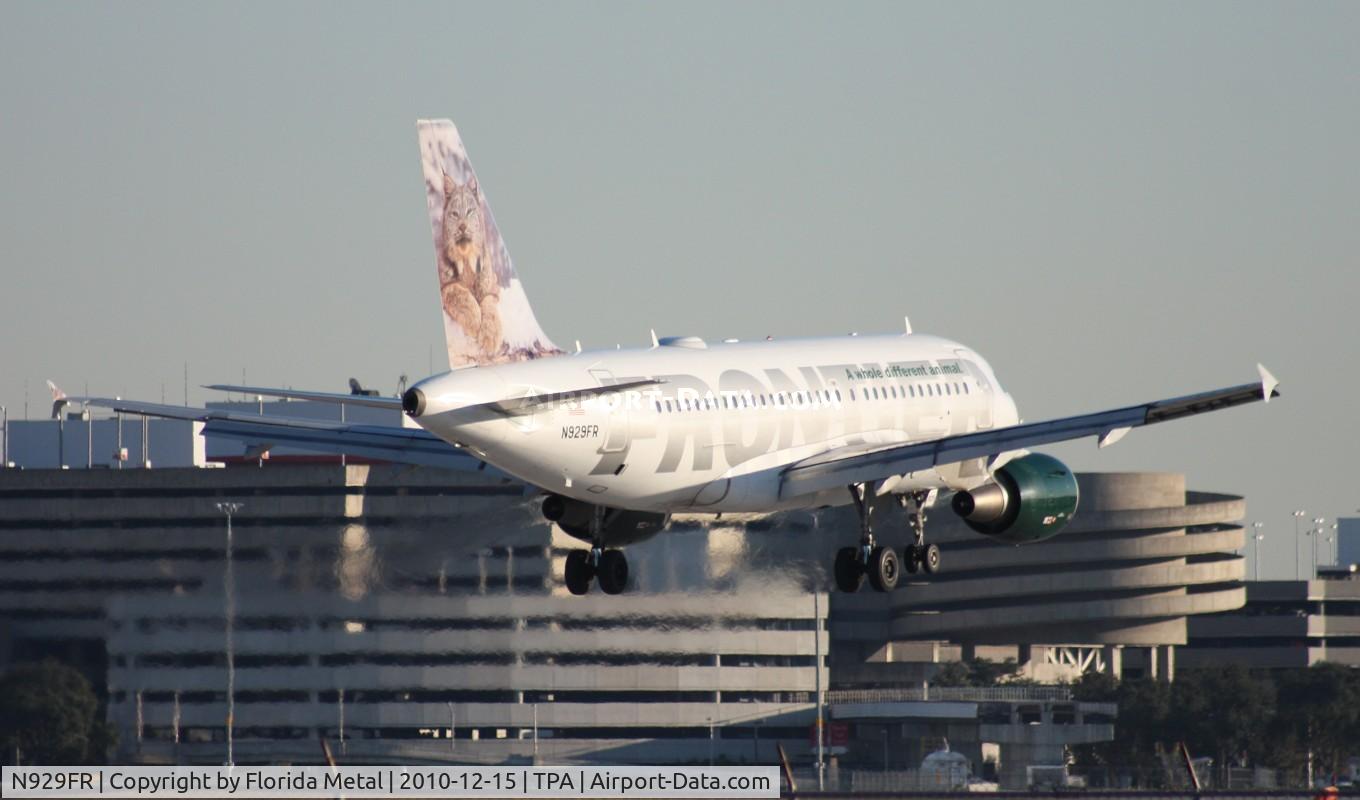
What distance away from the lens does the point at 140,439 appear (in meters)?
175

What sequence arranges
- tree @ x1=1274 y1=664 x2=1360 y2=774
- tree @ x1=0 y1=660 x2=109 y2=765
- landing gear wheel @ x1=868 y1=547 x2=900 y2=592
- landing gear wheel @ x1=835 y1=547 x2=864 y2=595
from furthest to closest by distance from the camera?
tree @ x1=1274 y1=664 x2=1360 y2=774, tree @ x1=0 y1=660 x2=109 y2=765, landing gear wheel @ x1=835 y1=547 x2=864 y2=595, landing gear wheel @ x1=868 y1=547 x2=900 y2=592

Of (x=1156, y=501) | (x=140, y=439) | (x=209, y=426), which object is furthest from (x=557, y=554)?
(x=140, y=439)

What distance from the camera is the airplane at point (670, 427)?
45250mm

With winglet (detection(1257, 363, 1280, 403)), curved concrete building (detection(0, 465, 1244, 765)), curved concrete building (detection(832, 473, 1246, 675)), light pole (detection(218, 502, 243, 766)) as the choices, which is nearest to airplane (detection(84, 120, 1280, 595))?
winglet (detection(1257, 363, 1280, 403))

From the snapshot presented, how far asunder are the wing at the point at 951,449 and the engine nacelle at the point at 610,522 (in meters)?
3.34

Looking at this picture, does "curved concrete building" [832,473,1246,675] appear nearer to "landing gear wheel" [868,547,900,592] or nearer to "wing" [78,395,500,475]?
"landing gear wheel" [868,547,900,592]

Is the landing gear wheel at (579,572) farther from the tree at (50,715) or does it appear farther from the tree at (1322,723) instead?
the tree at (1322,723)

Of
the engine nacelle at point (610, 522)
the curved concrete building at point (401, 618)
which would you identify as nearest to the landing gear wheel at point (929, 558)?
the engine nacelle at point (610, 522)

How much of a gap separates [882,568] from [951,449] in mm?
3519

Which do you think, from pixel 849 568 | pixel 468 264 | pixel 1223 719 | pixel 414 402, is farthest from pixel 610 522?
pixel 1223 719

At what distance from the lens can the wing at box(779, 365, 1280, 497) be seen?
156 feet

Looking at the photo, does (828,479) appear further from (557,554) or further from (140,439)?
(140,439)

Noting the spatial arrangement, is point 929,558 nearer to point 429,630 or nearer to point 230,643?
point 230,643
